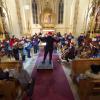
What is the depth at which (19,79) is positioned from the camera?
439cm

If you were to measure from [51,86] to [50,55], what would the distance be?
2738 mm

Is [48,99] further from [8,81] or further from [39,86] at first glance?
[8,81]

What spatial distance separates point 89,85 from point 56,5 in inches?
715

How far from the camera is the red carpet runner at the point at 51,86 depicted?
4898 millimetres

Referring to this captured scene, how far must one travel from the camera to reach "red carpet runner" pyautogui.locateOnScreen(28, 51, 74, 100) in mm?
4898

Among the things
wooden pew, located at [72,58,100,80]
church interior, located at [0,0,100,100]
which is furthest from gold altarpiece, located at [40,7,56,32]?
wooden pew, located at [72,58,100,80]

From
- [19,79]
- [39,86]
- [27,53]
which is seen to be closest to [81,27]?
[27,53]

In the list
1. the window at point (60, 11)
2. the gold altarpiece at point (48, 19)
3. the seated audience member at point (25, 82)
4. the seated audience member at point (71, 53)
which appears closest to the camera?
the seated audience member at point (25, 82)

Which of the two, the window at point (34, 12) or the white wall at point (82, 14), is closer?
the white wall at point (82, 14)

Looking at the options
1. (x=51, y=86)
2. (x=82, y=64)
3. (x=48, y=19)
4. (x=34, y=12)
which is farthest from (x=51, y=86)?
(x=34, y=12)

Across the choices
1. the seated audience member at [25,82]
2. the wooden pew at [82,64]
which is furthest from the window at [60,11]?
the seated audience member at [25,82]

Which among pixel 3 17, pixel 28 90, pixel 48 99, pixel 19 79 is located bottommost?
pixel 48 99

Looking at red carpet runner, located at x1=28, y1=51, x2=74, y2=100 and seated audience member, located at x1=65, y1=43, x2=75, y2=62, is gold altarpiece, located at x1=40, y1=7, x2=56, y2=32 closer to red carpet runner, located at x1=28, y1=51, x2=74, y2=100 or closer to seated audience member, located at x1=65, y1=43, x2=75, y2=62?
seated audience member, located at x1=65, y1=43, x2=75, y2=62

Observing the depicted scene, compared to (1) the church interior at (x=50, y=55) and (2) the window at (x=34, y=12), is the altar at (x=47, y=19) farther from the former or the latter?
(2) the window at (x=34, y=12)
